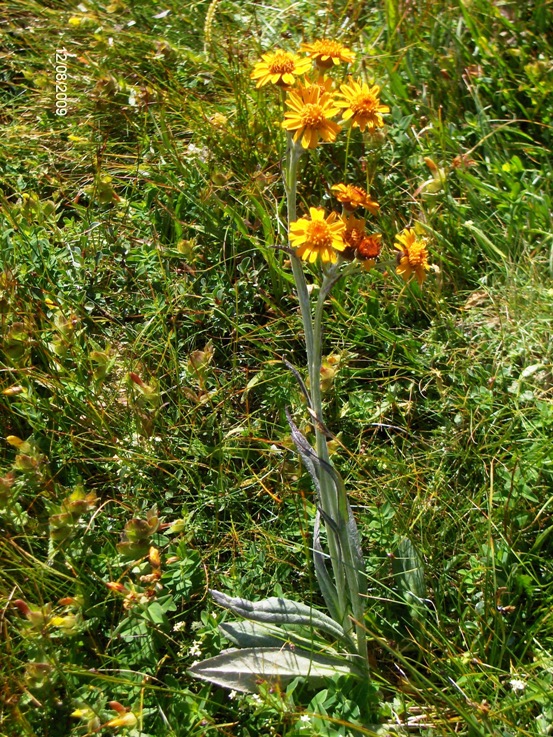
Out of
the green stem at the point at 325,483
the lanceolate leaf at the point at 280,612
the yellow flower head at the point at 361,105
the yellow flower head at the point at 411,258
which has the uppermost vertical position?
the yellow flower head at the point at 361,105

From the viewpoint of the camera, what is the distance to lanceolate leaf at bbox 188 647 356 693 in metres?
1.58

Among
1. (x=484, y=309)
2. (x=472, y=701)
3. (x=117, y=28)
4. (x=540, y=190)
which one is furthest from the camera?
(x=117, y=28)

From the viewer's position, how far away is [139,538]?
69.0 inches

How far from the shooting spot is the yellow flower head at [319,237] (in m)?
1.29

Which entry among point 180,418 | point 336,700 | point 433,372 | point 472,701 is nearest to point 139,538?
point 180,418

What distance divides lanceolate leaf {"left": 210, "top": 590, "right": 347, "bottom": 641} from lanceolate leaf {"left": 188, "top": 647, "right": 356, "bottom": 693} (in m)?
0.06

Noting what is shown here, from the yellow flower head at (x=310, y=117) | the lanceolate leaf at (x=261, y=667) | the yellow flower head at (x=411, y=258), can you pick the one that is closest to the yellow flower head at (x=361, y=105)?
the yellow flower head at (x=310, y=117)

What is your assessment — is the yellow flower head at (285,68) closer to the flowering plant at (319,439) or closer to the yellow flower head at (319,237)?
the flowering plant at (319,439)

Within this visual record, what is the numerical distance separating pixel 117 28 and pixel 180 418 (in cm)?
184

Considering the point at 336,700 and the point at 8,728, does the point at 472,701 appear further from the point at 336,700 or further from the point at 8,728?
the point at 8,728

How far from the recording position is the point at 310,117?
1.31 meters

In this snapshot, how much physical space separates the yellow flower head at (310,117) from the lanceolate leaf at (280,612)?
94 cm

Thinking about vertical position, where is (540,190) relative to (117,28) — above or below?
below
